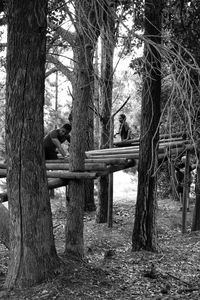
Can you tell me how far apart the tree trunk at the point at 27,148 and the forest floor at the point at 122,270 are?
314 millimetres

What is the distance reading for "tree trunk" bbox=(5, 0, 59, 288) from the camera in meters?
4.66

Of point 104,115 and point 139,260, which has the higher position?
point 104,115

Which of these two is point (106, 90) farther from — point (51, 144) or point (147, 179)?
point (51, 144)

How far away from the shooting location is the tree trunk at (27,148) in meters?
4.66

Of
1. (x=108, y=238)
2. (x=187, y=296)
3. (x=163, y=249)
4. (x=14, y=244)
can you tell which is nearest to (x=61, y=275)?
(x=14, y=244)

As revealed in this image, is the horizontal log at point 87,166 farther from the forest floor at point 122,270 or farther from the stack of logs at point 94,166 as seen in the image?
the forest floor at point 122,270

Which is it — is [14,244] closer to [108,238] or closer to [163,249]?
[163,249]

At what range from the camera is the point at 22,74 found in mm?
4672

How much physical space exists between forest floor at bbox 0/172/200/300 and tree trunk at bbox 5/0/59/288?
0.31 m

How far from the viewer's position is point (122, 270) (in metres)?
6.59

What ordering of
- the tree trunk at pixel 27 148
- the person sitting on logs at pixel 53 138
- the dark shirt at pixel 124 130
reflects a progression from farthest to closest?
1. the dark shirt at pixel 124 130
2. the person sitting on logs at pixel 53 138
3. the tree trunk at pixel 27 148

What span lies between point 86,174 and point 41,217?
82.6 inches

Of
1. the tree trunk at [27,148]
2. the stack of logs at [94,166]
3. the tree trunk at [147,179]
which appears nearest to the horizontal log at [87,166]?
the stack of logs at [94,166]

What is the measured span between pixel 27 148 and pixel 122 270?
2.99 meters
